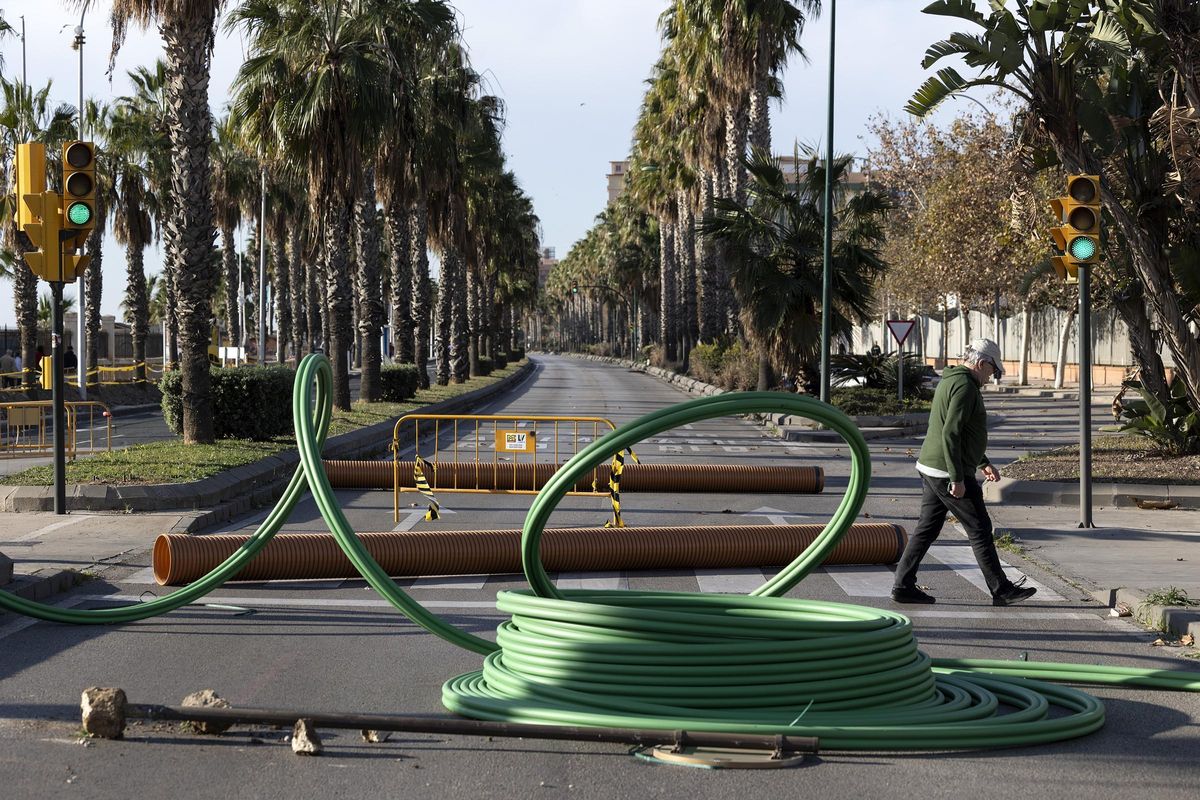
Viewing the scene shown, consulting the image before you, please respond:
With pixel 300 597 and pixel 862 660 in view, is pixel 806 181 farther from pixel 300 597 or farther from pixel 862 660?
pixel 862 660

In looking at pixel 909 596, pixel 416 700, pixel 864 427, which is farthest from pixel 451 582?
pixel 864 427

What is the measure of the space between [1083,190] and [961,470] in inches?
200

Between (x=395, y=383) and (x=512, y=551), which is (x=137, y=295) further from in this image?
(x=512, y=551)

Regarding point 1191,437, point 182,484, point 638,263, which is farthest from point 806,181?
point 638,263

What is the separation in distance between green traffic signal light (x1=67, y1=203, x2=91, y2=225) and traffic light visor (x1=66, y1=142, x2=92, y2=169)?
1.25ft

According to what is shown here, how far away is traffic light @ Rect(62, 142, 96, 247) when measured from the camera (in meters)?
13.1

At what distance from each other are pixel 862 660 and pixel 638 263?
89.3 m

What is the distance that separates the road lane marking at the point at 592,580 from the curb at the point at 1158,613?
11.7 ft

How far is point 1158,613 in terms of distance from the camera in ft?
29.0

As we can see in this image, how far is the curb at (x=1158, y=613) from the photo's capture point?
848 centimetres

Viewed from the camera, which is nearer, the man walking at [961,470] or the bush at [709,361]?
the man walking at [961,470]

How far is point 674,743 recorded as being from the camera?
5777mm

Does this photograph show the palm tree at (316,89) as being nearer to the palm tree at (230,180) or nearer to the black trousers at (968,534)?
the black trousers at (968,534)

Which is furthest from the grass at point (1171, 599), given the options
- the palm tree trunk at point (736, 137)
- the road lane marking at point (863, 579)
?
the palm tree trunk at point (736, 137)
